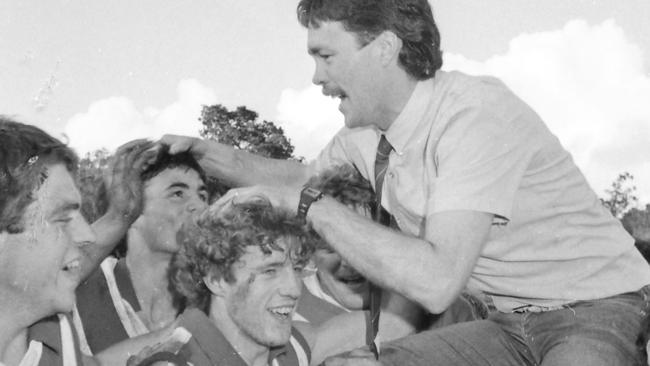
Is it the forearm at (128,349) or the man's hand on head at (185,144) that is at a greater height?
the man's hand on head at (185,144)

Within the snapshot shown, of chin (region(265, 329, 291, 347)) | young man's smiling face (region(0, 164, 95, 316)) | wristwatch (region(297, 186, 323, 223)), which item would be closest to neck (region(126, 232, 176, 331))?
chin (region(265, 329, 291, 347))

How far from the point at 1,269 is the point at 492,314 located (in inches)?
72.2

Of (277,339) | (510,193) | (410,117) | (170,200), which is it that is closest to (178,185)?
(170,200)

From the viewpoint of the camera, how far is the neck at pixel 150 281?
4883 millimetres

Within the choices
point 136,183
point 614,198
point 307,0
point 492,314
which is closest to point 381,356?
point 492,314

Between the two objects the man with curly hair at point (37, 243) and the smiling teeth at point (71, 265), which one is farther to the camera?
the smiling teeth at point (71, 265)

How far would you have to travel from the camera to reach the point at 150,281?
16.6ft

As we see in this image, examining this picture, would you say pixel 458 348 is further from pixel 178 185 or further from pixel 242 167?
pixel 178 185

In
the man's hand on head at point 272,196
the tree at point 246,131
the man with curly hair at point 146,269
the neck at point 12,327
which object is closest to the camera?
the neck at point 12,327

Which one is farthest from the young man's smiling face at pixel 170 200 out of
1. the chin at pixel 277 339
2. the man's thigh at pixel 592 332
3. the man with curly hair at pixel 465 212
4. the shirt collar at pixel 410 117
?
the man's thigh at pixel 592 332

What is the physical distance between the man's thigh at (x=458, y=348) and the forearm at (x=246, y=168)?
1444 millimetres

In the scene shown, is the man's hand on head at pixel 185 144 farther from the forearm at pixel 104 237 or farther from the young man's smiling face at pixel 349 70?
the young man's smiling face at pixel 349 70

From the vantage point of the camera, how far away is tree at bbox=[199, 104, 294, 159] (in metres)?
15.1

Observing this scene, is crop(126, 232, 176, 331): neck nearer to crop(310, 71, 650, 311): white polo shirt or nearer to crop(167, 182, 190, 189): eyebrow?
crop(167, 182, 190, 189): eyebrow
